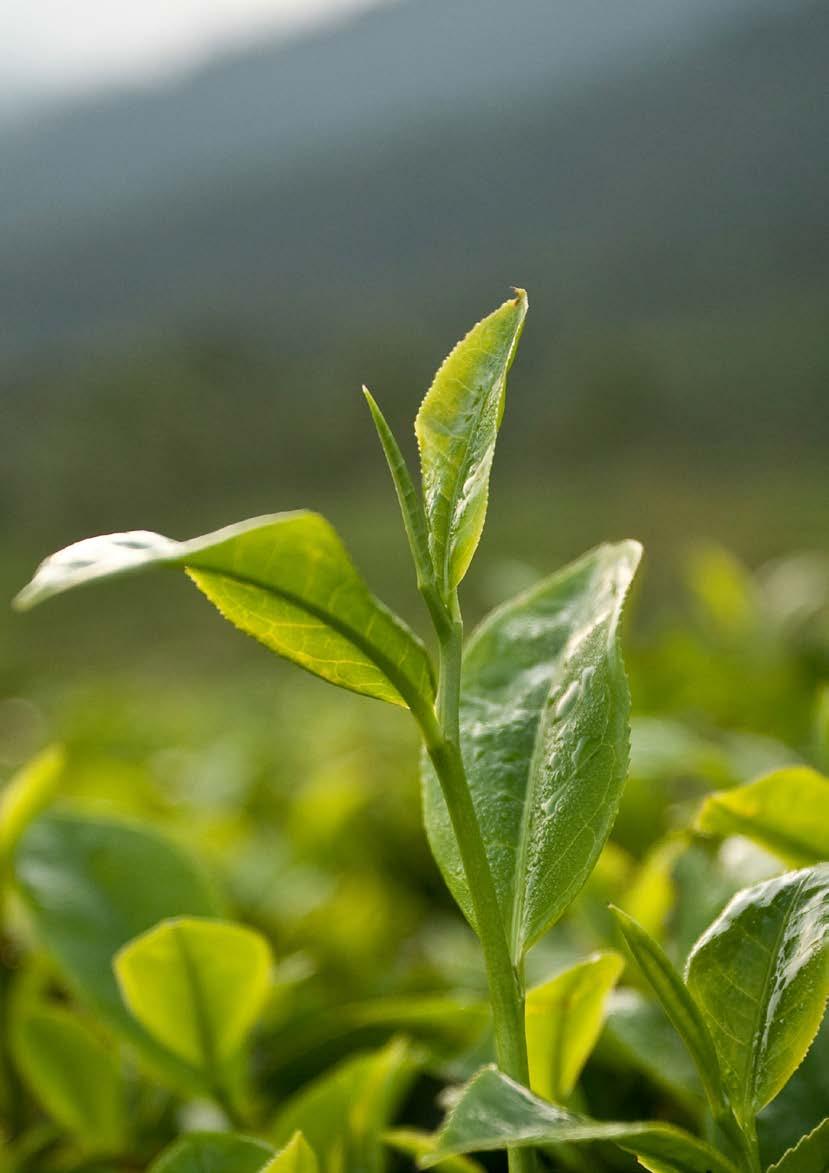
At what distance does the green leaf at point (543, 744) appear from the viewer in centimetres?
26

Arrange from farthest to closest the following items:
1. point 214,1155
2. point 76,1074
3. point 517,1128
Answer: point 76,1074 → point 214,1155 → point 517,1128

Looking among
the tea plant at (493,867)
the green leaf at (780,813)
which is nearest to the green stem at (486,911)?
the tea plant at (493,867)

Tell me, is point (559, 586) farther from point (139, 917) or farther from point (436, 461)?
point (139, 917)

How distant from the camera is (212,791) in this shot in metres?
0.89

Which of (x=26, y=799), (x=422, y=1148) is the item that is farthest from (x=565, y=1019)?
(x=26, y=799)

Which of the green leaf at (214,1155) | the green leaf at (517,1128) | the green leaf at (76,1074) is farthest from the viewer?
the green leaf at (76,1074)

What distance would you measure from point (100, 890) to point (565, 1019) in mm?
213

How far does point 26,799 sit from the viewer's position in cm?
49

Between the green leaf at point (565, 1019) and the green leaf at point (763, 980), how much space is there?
48mm

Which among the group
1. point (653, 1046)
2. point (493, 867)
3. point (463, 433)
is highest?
point (463, 433)

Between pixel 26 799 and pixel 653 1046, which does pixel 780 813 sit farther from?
pixel 26 799

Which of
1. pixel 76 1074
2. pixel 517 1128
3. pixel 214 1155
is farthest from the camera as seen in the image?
pixel 76 1074

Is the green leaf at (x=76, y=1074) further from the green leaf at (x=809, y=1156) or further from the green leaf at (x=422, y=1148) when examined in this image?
the green leaf at (x=809, y=1156)

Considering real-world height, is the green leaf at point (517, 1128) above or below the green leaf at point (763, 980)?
above
